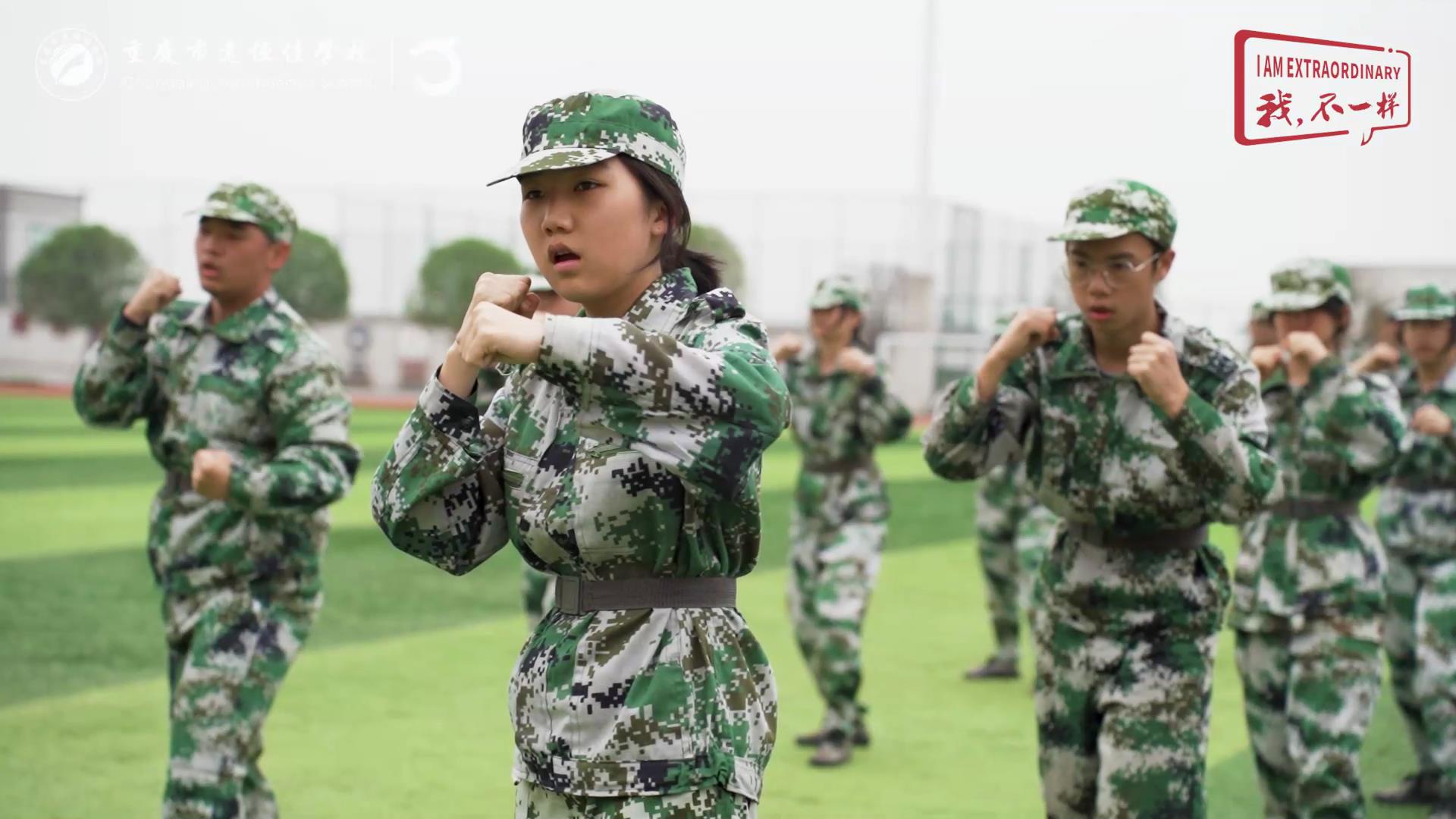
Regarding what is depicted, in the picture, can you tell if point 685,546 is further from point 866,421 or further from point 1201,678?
point 866,421

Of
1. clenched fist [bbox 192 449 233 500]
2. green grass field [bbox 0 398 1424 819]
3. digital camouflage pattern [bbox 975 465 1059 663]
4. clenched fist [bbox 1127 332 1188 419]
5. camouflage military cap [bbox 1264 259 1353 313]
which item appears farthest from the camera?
digital camouflage pattern [bbox 975 465 1059 663]

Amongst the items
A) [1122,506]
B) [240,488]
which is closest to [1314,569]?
[1122,506]

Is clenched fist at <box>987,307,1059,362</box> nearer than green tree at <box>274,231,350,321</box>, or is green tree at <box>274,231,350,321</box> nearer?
clenched fist at <box>987,307,1059,362</box>

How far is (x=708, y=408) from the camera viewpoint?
2828mm

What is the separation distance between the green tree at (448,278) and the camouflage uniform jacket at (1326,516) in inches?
1645

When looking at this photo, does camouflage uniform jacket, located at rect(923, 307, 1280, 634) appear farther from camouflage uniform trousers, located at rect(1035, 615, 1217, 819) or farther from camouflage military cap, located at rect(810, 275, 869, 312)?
camouflage military cap, located at rect(810, 275, 869, 312)

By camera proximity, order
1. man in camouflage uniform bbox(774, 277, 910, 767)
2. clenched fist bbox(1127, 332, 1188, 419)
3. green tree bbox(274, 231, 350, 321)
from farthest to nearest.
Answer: green tree bbox(274, 231, 350, 321)
man in camouflage uniform bbox(774, 277, 910, 767)
clenched fist bbox(1127, 332, 1188, 419)

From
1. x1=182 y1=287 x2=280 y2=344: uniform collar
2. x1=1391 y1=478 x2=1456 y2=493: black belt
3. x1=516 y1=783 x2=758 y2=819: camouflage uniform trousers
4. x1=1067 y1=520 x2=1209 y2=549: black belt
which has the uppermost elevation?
x1=182 y1=287 x2=280 y2=344: uniform collar

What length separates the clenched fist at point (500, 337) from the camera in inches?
108

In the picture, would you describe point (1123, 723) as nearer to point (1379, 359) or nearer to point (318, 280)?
point (1379, 359)

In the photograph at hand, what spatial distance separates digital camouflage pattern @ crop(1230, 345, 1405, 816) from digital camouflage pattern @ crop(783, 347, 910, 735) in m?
2.14

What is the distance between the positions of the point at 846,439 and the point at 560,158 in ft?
19.3

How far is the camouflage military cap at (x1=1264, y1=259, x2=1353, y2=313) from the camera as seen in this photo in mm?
6652

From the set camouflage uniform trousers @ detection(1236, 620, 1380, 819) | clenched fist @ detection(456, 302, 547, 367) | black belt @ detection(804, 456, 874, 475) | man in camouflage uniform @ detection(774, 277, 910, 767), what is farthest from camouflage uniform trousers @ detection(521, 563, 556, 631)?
clenched fist @ detection(456, 302, 547, 367)
